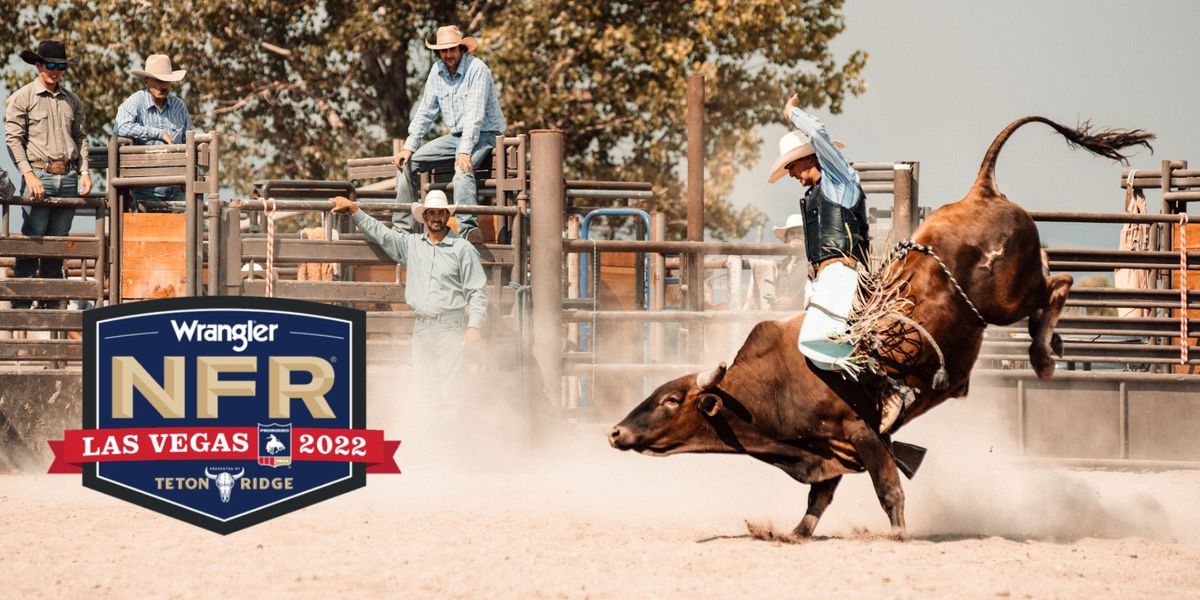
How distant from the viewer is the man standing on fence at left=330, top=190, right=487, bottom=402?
1034 centimetres

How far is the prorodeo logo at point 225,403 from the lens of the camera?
862 cm

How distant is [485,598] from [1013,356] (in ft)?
22.7

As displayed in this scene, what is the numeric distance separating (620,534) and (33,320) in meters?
5.27

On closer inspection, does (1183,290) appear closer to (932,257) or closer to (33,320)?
(932,257)

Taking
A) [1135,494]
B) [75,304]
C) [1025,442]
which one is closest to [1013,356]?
[1025,442]

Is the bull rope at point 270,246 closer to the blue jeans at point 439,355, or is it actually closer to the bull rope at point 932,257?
the blue jeans at point 439,355

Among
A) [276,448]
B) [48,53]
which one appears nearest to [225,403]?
[276,448]

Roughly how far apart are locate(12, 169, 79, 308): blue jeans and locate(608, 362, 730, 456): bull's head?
214 inches

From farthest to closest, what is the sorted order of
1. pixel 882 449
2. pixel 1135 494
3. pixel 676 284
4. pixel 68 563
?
pixel 676 284 → pixel 1135 494 → pixel 882 449 → pixel 68 563

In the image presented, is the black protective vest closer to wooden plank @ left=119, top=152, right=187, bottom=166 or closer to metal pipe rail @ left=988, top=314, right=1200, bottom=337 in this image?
metal pipe rail @ left=988, top=314, right=1200, bottom=337

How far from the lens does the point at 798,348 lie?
780 centimetres

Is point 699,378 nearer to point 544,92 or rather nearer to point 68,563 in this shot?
point 68,563

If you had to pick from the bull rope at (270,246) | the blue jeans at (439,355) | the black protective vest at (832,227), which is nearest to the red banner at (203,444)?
the blue jeans at (439,355)

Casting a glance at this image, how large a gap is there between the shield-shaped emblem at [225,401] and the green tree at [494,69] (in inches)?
480
